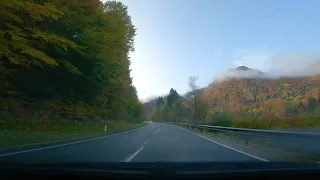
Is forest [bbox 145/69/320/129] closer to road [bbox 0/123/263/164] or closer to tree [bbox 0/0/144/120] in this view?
road [bbox 0/123/263/164]

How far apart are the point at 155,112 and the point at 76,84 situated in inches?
6080

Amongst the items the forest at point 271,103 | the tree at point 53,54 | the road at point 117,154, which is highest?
the tree at point 53,54

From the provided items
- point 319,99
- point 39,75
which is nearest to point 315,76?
point 319,99

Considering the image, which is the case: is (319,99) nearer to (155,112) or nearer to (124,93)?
(124,93)

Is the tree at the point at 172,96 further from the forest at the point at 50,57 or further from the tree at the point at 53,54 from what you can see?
the tree at the point at 53,54

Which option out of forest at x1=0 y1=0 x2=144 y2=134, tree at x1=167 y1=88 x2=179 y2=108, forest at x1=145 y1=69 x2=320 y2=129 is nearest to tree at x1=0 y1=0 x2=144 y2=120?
forest at x1=0 y1=0 x2=144 y2=134

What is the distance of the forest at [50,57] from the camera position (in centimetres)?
1800

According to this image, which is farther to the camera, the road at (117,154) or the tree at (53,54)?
the tree at (53,54)

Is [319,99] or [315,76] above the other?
[315,76]

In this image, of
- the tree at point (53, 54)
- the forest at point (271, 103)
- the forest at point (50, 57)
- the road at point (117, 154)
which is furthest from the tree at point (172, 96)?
the road at point (117, 154)

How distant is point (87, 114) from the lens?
36.6m

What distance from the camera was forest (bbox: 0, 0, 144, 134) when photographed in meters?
18.0

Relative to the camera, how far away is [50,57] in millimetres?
21078

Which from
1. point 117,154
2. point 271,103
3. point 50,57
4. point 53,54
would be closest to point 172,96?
point 271,103
